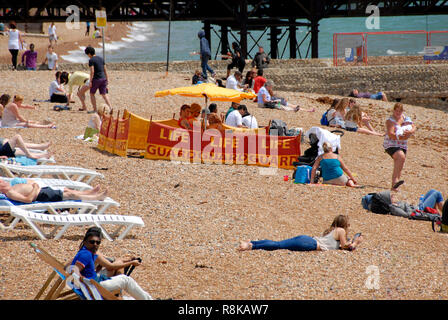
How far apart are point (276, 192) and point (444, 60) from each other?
49.1 feet

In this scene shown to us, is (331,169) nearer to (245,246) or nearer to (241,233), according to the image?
(241,233)

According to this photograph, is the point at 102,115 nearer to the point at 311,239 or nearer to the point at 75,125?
the point at 75,125

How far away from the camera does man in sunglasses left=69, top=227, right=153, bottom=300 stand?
17.9 ft

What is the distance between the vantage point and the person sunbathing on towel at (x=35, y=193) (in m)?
7.71

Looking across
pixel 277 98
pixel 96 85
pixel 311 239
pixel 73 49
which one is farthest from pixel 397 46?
pixel 311 239

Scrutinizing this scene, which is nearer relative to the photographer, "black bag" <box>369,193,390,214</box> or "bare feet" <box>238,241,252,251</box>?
"bare feet" <box>238,241,252,251</box>

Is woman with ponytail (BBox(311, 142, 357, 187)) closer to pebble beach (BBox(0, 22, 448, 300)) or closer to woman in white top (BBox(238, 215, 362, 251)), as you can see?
pebble beach (BBox(0, 22, 448, 300))

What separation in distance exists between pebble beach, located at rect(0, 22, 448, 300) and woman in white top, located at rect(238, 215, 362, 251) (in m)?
0.11

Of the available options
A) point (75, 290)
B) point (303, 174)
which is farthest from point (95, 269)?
point (303, 174)

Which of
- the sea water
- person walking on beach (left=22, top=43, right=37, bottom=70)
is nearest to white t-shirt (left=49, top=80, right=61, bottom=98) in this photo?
person walking on beach (left=22, top=43, right=37, bottom=70)

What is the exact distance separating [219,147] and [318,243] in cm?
459

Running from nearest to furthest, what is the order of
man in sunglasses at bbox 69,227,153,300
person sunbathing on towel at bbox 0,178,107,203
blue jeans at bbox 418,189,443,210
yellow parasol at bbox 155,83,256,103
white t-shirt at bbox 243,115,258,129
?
man in sunglasses at bbox 69,227,153,300 → person sunbathing on towel at bbox 0,178,107,203 → blue jeans at bbox 418,189,443,210 → yellow parasol at bbox 155,83,256,103 → white t-shirt at bbox 243,115,258,129

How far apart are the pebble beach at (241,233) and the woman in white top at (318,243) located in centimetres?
11

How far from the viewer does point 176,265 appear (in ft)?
22.1
